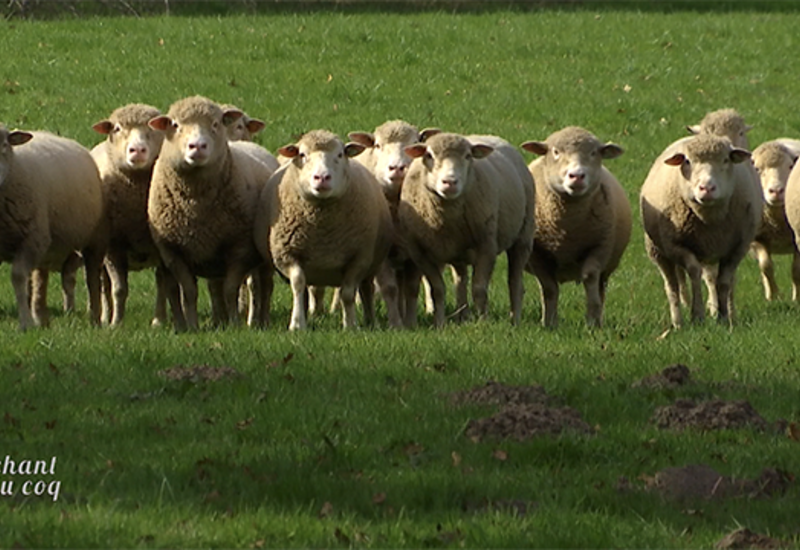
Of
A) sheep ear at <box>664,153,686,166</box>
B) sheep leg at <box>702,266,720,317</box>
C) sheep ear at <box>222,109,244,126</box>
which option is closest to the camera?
sheep ear at <box>222,109,244,126</box>

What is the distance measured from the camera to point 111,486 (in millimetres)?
6863

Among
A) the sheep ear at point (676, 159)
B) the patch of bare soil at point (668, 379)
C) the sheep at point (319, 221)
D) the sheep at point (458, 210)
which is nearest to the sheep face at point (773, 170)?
the sheep ear at point (676, 159)

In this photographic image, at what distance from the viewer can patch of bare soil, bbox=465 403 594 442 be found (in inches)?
310

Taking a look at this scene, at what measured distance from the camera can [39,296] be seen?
13.5m

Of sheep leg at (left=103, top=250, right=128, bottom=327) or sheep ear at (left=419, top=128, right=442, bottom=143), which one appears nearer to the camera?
sheep leg at (left=103, top=250, right=128, bottom=327)

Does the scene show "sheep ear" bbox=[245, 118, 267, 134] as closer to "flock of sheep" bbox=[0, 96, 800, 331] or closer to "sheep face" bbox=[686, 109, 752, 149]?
"flock of sheep" bbox=[0, 96, 800, 331]

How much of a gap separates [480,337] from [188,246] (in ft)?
10.1

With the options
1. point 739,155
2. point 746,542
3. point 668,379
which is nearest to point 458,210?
point 739,155

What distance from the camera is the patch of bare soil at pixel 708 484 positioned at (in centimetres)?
700

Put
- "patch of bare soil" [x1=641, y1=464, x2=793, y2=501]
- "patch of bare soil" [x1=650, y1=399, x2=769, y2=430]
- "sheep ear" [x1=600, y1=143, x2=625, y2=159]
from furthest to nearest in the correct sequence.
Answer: "sheep ear" [x1=600, y1=143, x2=625, y2=159]
"patch of bare soil" [x1=650, y1=399, x2=769, y2=430]
"patch of bare soil" [x1=641, y1=464, x2=793, y2=501]

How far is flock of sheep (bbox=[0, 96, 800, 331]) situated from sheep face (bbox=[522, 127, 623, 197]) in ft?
0.05

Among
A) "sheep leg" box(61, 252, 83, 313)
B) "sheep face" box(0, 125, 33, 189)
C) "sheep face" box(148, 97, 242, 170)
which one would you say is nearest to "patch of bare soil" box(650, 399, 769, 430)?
"sheep face" box(148, 97, 242, 170)

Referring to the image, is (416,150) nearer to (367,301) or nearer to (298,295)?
(367,301)

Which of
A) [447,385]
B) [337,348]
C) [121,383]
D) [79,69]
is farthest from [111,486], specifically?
[79,69]
